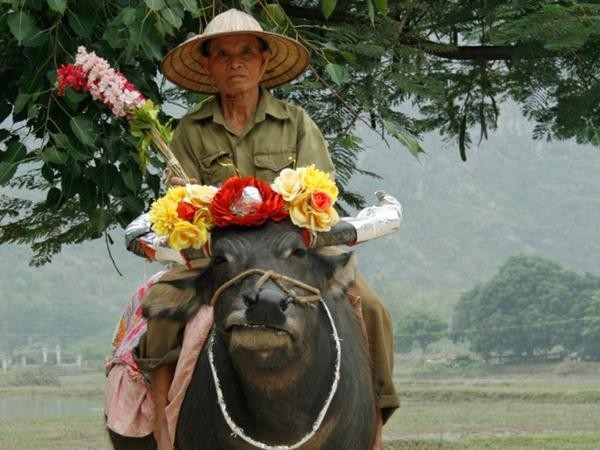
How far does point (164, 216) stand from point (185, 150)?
0.92 m

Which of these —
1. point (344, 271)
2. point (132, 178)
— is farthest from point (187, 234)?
point (132, 178)

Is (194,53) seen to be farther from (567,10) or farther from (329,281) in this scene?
(567,10)

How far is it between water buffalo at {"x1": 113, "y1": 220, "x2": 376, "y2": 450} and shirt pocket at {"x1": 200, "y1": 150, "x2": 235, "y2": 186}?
757mm

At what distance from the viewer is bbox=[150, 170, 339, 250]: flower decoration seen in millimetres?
4160

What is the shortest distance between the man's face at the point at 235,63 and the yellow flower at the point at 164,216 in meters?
0.83

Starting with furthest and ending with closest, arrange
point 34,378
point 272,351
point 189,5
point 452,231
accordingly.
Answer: point 452,231 < point 34,378 < point 189,5 < point 272,351

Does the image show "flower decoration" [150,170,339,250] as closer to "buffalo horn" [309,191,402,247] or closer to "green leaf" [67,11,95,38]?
"buffalo horn" [309,191,402,247]

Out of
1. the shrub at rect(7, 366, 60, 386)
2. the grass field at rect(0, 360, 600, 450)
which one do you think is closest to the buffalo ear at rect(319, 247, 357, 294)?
the grass field at rect(0, 360, 600, 450)

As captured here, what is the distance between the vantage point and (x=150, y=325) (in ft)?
16.0

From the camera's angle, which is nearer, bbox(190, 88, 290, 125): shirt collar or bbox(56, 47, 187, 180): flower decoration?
bbox(190, 88, 290, 125): shirt collar

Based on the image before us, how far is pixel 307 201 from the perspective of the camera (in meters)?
4.19

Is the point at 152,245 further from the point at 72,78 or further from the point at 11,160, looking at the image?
the point at 11,160

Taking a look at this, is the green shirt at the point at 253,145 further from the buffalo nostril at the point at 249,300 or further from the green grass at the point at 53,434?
the green grass at the point at 53,434

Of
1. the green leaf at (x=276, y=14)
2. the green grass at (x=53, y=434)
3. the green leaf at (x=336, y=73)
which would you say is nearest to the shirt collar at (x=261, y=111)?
the green leaf at (x=336, y=73)
